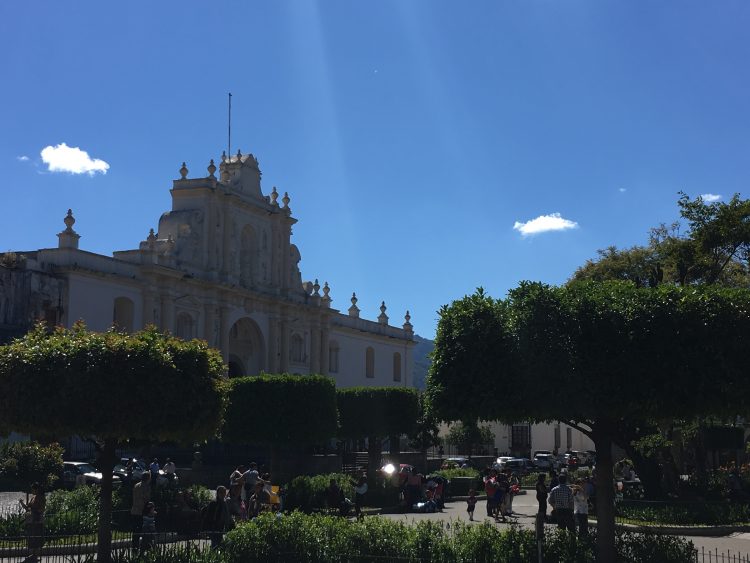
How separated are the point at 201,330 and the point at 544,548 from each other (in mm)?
30138

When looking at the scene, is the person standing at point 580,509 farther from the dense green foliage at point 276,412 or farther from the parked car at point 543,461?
the parked car at point 543,461

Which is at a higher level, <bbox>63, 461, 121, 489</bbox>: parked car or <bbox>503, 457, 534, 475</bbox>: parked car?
<bbox>63, 461, 121, 489</bbox>: parked car

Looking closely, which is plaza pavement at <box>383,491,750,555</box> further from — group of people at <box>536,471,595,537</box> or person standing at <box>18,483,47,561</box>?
person standing at <box>18,483,47,561</box>

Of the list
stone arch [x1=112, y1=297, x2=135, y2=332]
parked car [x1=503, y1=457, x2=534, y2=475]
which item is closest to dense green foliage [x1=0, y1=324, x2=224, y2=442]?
stone arch [x1=112, y1=297, x2=135, y2=332]

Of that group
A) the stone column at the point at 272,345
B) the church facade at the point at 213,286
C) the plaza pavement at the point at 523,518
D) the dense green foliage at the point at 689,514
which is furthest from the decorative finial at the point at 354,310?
the dense green foliage at the point at 689,514

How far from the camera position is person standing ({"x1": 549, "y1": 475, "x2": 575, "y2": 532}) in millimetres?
18281

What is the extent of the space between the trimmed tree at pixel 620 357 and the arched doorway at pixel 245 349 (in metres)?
33.1

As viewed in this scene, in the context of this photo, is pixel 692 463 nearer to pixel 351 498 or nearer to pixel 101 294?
pixel 351 498

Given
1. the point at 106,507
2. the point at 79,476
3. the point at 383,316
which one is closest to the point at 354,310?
the point at 383,316

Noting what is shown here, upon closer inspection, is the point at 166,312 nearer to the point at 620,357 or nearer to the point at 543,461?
the point at 543,461

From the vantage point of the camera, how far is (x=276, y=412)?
1226 inches

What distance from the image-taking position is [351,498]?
25.3 m

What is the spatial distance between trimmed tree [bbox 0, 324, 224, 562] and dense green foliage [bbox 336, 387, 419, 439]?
2633cm

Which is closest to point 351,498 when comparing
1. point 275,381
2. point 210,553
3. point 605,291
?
point 275,381
